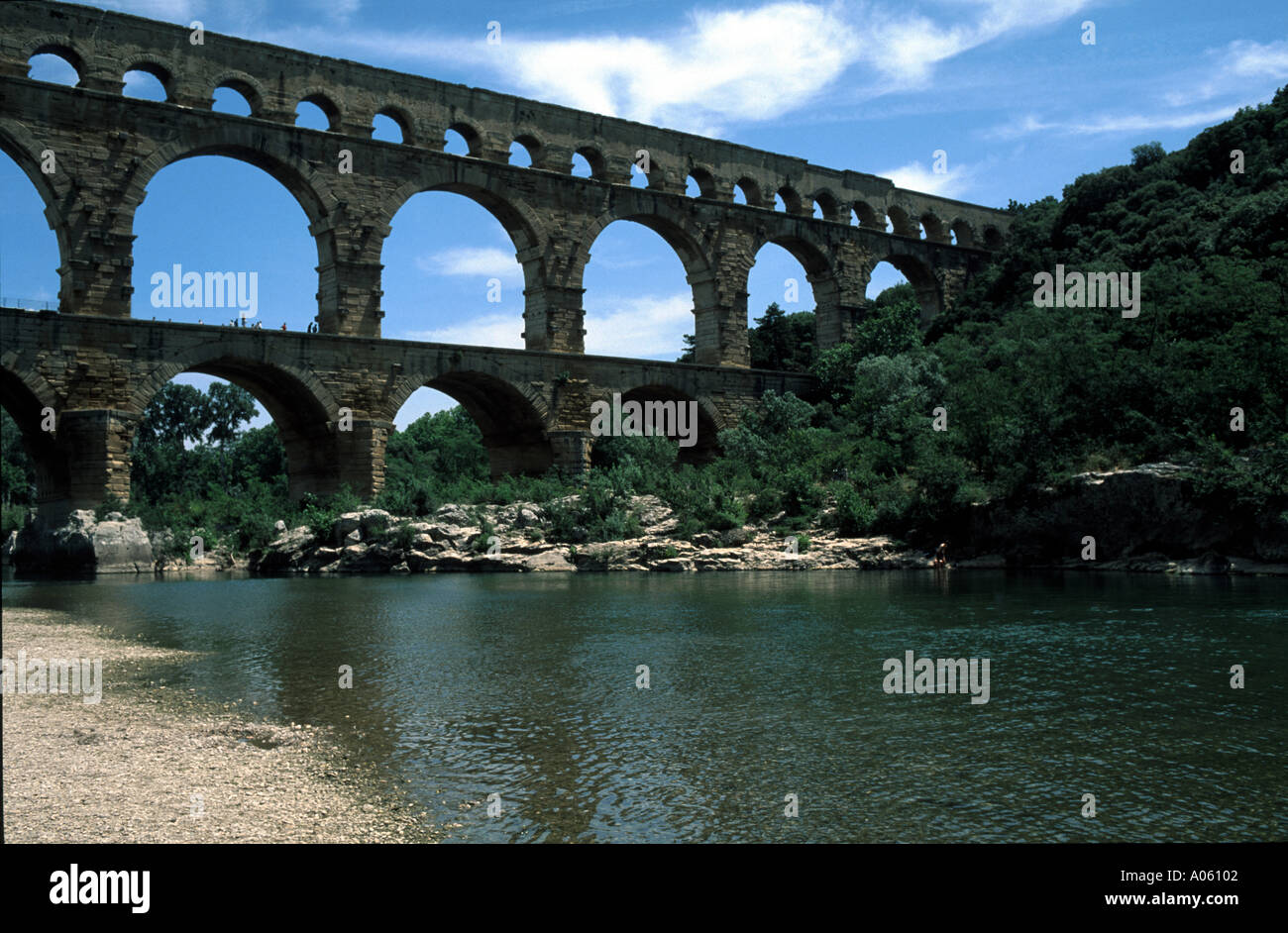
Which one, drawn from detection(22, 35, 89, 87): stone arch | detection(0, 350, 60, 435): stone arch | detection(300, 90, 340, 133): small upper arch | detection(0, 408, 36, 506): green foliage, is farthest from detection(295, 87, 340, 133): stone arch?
detection(0, 408, 36, 506): green foliage

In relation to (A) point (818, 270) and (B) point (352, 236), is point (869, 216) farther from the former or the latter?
(B) point (352, 236)

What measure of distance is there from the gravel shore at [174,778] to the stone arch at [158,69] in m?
25.1

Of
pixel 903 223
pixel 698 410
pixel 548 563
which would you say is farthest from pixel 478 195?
pixel 903 223

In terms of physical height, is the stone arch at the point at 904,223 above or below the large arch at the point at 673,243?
above

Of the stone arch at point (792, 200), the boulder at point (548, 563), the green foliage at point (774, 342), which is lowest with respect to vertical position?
the boulder at point (548, 563)

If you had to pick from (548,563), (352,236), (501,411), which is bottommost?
(548,563)

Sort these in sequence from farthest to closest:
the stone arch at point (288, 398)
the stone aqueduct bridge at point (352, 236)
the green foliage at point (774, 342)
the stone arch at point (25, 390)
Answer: the green foliage at point (774, 342) < the stone arch at point (288, 398) < the stone aqueduct bridge at point (352, 236) < the stone arch at point (25, 390)

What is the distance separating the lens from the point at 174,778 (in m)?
5.64

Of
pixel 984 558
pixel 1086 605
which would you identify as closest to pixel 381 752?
pixel 1086 605

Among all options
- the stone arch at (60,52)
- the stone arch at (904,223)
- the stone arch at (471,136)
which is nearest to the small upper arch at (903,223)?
the stone arch at (904,223)

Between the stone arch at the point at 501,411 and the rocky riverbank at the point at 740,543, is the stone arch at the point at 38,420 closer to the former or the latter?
the rocky riverbank at the point at 740,543

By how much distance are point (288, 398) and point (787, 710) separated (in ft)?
85.9

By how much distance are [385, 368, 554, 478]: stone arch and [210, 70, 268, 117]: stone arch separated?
8.65 meters

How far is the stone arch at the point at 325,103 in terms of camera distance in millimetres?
30938
